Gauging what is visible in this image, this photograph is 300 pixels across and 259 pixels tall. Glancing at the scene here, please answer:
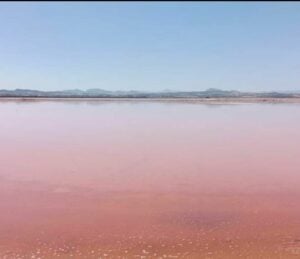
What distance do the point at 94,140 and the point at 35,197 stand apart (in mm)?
8157

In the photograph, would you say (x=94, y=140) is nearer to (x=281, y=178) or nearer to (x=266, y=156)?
(x=266, y=156)

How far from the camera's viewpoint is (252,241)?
19.7 feet

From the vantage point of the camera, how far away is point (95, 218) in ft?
22.7

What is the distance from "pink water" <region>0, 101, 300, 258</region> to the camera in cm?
580

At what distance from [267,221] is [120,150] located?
7.48 m

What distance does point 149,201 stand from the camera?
7.85 meters

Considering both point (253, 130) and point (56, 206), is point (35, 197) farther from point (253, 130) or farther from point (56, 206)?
point (253, 130)

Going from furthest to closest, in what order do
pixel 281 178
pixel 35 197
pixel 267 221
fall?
pixel 281 178 < pixel 35 197 < pixel 267 221

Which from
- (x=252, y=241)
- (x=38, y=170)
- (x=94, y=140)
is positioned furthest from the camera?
(x=94, y=140)

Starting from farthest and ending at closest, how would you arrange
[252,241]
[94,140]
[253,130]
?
[253,130] < [94,140] < [252,241]

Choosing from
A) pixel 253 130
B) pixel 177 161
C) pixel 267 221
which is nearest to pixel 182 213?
pixel 267 221

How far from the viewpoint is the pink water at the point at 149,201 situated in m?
5.80

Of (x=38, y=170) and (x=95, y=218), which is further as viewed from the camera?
(x=38, y=170)

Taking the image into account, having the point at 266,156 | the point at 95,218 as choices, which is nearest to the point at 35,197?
the point at 95,218
